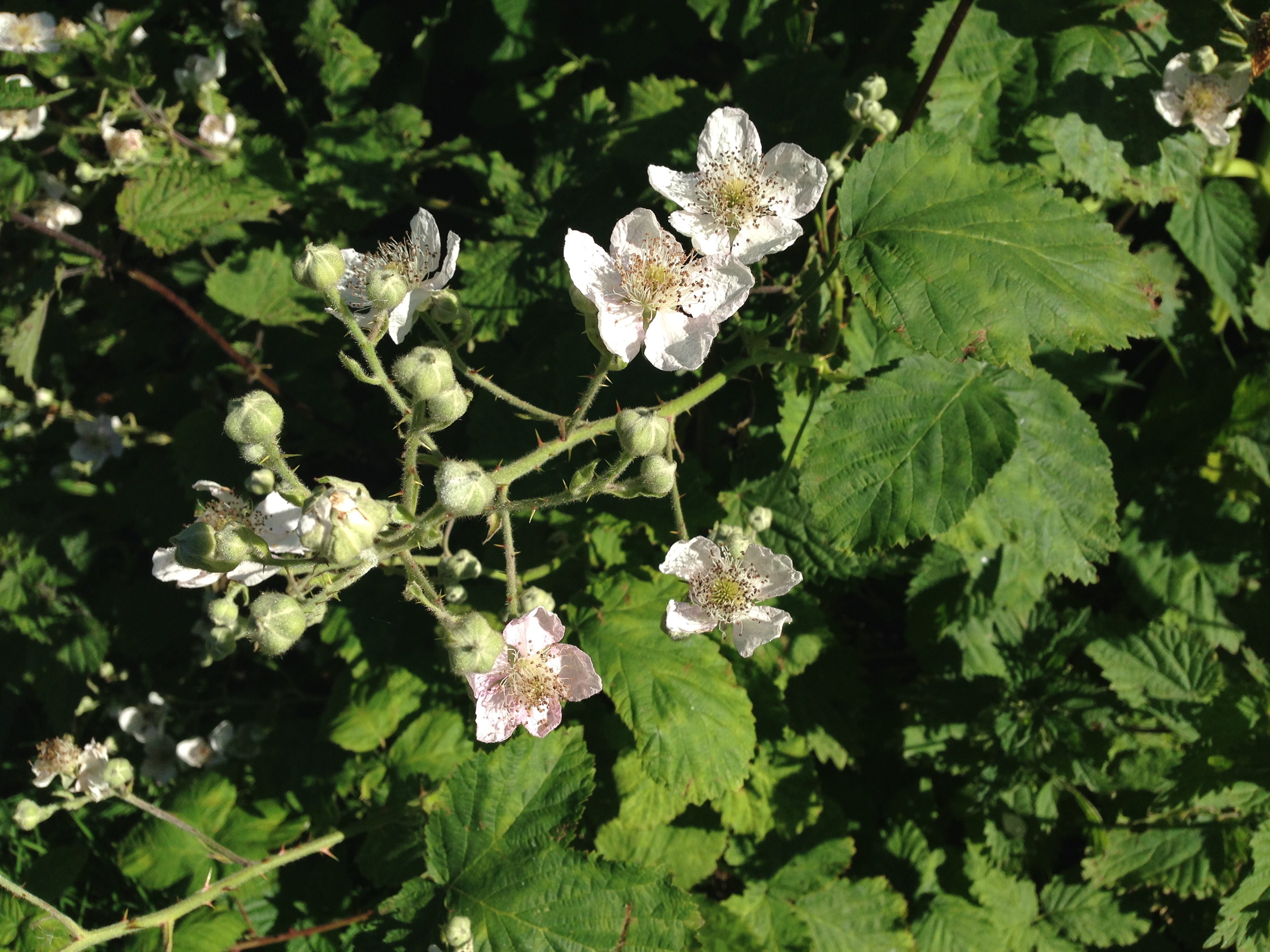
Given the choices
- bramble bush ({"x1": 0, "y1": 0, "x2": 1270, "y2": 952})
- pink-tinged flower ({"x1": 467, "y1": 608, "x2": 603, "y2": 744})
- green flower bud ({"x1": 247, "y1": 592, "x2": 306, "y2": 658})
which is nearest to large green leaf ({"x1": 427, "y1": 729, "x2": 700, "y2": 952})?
bramble bush ({"x1": 0, "y1": 0, "x2": 1270, "y2": 952})

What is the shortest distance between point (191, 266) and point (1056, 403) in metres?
3.13

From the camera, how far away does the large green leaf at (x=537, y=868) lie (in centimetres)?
179

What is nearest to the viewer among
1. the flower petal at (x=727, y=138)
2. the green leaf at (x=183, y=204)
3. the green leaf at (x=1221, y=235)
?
the flower petal at (x=727, y=138)

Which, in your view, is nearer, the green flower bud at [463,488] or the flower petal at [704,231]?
the green flower bud at [463,488]

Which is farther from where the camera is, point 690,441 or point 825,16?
point 825,16

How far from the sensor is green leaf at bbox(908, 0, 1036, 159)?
84.8 inches

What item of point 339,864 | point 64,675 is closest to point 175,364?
point 64,675

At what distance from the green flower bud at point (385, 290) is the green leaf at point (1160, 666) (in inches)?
88.4

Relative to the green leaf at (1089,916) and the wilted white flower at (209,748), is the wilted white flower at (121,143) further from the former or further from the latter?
the green leaf at (1089,916)

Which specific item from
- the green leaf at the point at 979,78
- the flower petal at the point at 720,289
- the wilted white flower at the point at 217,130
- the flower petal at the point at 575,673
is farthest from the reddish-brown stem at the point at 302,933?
the wilted white flower at the point at 217,130

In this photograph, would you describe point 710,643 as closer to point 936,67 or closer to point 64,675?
point 936,67

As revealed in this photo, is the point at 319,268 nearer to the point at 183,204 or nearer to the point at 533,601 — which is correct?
the point at 533,601

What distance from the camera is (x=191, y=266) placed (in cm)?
334

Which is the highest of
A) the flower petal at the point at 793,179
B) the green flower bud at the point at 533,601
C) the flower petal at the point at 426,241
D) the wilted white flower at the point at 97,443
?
the flower petal at the point at 793,179
